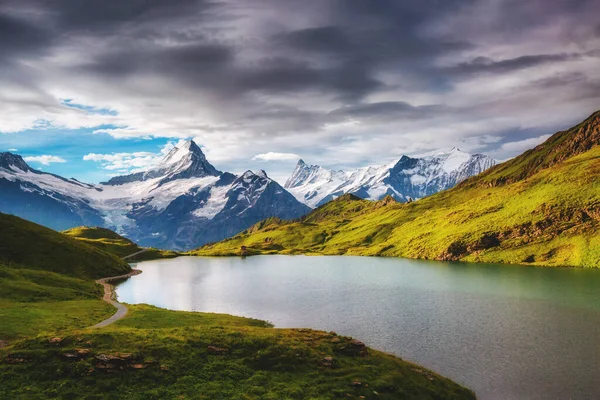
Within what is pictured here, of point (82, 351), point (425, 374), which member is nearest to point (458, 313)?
point (425, 374)

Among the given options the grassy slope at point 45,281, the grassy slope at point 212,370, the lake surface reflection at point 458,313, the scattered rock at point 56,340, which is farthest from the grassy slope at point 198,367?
the lake surface reflection at point 458,313

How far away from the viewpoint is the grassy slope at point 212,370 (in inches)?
1594

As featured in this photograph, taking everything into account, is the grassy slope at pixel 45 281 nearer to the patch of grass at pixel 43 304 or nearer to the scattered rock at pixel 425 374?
the patch of grass at pixel 43 304

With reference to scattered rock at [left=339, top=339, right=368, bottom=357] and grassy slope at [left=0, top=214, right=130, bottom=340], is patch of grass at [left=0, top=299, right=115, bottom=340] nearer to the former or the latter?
grassy slope at [left=0, top=214, right=130, bottom=340]

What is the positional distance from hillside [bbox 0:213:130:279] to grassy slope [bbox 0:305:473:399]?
347ft

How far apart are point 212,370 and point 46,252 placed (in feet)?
429

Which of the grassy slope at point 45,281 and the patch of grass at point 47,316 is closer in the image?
the patch of grass at point 47,316

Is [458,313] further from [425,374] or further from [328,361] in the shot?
[328,361]

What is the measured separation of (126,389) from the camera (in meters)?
40.2

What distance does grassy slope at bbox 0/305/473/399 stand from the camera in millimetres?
40500

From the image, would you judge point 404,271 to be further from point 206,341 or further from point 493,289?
point 206,341

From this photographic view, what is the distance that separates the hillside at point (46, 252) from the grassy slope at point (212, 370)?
106 m

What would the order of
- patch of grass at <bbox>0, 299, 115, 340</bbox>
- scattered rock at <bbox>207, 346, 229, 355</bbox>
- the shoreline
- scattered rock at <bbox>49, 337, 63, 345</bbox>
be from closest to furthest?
scattered rock at <bbox>49, 337, 63, 345</bbox> < scattered rock at <bbox>207, 346, 229, 355</bbox> < patch of grass at <bbox>0, 299, 115, 340</bbox> < the shoreline

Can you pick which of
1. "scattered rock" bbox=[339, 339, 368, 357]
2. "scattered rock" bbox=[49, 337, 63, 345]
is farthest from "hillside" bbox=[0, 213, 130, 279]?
"scattered rock" bbox=[339, 339, 368, 357]
